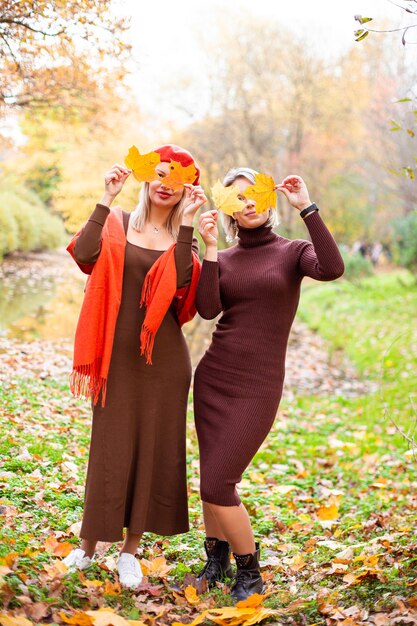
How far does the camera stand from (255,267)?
3.43m

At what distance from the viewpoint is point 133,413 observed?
3.37 metres

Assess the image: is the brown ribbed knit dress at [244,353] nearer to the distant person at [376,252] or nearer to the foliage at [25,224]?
the foliage at [25,224]

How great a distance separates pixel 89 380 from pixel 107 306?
0.38 m

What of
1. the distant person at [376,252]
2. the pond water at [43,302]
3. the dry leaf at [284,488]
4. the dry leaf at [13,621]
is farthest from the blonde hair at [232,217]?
the distant person at [376,252]

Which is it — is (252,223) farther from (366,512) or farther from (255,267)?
(366,512)

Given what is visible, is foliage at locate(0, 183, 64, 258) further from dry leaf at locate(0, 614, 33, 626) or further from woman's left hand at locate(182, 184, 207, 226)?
dry leaf at locate(0, 614, 33, 626)

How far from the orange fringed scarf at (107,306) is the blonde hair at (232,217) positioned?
0.47 m

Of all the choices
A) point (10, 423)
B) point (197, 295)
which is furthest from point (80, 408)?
point (197, 295)

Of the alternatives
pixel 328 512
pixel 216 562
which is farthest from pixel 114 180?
pixel 328 512

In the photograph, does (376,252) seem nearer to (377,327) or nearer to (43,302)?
(377,327)

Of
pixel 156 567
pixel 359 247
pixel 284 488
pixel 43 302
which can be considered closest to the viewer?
pixel 156 567

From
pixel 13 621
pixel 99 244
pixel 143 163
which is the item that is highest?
pixel 143 163

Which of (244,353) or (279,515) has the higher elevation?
(244,353)

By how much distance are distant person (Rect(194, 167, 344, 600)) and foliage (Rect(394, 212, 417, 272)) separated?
1629 cm
